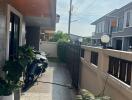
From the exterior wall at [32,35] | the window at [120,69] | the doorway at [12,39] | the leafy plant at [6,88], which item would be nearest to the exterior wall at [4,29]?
the leafy plant at [6,88]

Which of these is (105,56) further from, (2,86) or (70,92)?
(70,92)

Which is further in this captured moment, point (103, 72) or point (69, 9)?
point (69, 9)

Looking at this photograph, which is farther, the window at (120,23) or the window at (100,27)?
the window at (100,27)

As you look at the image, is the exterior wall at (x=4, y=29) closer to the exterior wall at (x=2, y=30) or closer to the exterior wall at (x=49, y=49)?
the exterior wall at (x=2, y=30)

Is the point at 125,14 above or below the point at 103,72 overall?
above

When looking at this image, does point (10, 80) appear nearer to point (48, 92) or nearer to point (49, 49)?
point (48, 92)

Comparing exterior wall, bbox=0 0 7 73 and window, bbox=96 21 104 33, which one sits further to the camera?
window, bbox=96 21 104 33

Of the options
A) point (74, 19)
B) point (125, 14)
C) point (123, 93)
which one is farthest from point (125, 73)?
point (74, 19)

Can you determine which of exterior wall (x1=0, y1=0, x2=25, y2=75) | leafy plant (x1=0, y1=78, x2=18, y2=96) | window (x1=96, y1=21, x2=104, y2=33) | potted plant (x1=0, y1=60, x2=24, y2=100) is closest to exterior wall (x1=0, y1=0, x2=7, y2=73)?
exterior wall (x1=0, y1=0, x2=25, y2=75)

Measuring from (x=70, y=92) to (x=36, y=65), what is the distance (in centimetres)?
156

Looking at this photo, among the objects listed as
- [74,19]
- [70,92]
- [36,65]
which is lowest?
[70,92]

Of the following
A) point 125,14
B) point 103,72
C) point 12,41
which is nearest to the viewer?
point 103,72

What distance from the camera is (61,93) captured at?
757 centimetres

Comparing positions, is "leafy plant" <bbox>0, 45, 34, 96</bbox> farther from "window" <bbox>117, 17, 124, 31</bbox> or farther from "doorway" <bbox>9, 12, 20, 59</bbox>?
"window" <bbox>117, 17, 124, 31</bbox>
